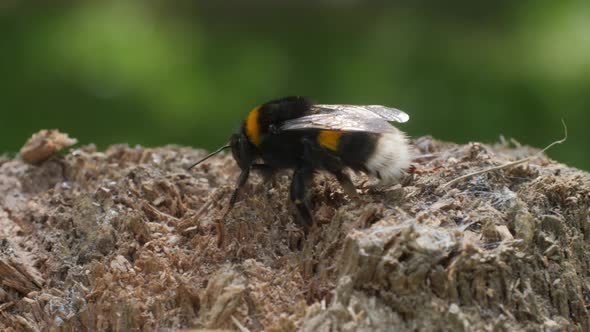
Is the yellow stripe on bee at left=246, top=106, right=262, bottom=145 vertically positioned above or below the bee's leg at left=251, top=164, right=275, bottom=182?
above

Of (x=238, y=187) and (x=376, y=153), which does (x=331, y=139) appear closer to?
(x=376, y=153)

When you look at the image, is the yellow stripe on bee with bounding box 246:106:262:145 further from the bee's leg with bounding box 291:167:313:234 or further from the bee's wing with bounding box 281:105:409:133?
the bee's leg with bounding box 291:167:313:234

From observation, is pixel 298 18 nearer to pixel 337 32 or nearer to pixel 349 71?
pixel 337 32

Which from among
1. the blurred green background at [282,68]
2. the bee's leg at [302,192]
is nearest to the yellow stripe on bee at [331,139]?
the bee's leg at [302,192]

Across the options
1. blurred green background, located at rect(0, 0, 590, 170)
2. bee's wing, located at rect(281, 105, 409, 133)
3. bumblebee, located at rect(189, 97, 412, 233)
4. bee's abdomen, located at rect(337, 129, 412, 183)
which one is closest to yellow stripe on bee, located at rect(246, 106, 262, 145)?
bumblebee, located at rect(189, 97, 412, 233)

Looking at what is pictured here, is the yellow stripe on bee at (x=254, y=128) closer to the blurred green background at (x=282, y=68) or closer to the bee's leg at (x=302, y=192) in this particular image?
the bee's leg at (x=302, y=192)

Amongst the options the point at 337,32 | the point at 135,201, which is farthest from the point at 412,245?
the point at 337,32
